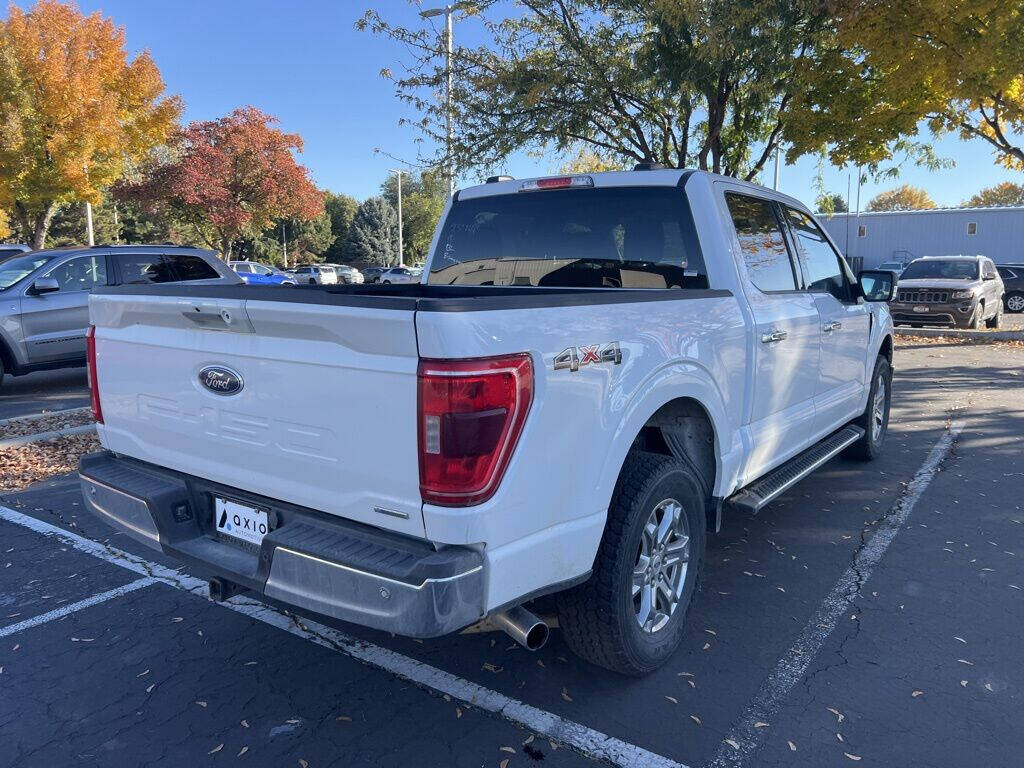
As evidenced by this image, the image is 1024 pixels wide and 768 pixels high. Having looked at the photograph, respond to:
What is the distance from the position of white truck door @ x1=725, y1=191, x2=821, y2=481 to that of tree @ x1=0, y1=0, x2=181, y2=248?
68.4 ft

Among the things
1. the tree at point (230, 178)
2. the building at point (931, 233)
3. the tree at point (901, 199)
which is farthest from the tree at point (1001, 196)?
the tree at point (230, 178)

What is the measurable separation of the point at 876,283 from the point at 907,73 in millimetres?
7418

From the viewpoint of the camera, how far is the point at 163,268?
10469mm

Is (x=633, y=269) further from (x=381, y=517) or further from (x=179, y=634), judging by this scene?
(x=179, y=634)

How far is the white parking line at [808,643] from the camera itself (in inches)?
106

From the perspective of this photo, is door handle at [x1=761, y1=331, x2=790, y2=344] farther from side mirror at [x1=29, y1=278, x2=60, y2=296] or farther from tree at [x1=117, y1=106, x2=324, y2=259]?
tree at [x1=117, y1=106, x2=324, y2=259]

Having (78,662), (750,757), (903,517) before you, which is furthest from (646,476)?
(903,517)

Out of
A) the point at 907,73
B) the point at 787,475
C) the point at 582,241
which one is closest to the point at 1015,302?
the point at 907,73

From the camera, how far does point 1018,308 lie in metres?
25.1

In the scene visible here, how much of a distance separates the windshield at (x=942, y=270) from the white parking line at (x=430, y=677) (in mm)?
17729

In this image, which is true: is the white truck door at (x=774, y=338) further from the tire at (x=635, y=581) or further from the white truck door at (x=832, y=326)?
the tire at (x=635, y=581)

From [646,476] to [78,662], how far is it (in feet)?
8.48

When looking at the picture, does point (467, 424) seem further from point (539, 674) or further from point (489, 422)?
point (539, 674)

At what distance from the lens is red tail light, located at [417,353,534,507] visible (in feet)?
7.02
